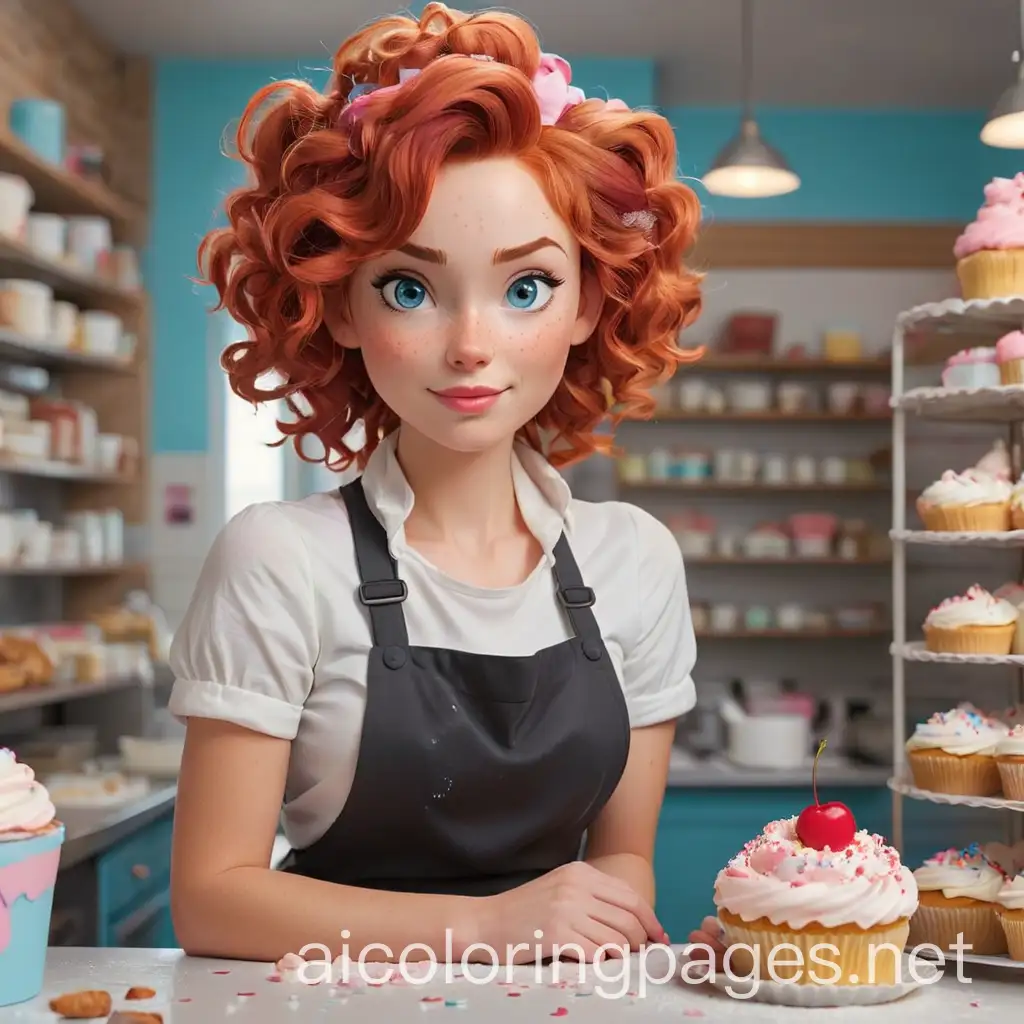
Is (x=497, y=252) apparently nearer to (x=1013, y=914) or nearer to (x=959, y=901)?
(x=1013, y=914)

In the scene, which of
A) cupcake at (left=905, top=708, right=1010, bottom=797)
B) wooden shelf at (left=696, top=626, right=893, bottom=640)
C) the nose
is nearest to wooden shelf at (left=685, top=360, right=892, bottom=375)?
wooden shelf at (left=696, top=626, right=893, bottom=640)

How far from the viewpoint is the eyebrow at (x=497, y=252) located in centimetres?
145

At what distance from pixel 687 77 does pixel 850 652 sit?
2546mm

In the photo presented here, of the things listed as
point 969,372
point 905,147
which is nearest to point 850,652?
point 905,147

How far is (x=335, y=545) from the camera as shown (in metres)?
1.55

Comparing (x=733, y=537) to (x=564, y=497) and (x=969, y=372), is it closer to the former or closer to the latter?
(x=969, y=372)

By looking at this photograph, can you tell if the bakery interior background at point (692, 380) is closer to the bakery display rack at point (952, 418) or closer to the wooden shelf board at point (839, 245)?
the wooden shelf board at point (839, 245)

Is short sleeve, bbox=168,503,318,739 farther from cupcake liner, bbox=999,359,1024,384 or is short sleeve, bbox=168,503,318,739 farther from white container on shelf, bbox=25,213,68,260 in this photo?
white container on shelf, bbox=25,213,68,260

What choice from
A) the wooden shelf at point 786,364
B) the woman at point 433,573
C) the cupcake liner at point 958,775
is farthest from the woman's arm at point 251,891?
the wooden shelf at point 786,364

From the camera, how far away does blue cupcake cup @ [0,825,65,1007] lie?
1.26 metres

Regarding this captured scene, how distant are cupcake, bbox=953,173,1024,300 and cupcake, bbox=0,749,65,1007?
1.81 m

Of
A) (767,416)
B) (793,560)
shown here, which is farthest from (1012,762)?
(767,416)

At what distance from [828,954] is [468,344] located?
2.22ft

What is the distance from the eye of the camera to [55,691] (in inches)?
167
